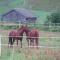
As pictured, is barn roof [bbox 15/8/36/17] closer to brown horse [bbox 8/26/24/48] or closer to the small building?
the small building

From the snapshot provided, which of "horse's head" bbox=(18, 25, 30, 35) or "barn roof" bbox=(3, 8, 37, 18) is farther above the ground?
"barn roof" bbox=(3, 8, 37, 18)

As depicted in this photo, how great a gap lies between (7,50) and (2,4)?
1135mm

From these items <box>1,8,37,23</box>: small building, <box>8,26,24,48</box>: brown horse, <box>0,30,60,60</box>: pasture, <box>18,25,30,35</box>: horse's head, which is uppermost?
<box>1,8,37,23</box>: small building

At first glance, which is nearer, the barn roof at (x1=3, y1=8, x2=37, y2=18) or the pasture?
the pasture

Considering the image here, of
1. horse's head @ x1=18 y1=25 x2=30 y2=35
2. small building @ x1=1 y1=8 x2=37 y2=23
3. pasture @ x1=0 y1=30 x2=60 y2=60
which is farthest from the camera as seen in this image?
horse's head @ x1=18 y1=25 x2=30 y2=35

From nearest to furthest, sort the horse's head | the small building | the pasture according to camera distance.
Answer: the pasture → the small building → the horse's head

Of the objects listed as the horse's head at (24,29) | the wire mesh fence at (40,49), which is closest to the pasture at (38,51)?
the wire mesh fence at (40,49)

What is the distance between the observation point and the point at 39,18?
4422 mm

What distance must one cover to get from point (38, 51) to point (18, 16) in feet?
3.11

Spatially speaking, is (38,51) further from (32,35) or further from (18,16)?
(18,16)

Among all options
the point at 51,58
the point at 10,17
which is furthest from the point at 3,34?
the point at 51,58

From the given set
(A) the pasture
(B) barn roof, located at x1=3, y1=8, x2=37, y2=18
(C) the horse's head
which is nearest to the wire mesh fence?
(A) the pasture

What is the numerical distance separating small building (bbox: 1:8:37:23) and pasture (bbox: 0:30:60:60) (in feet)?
0.83

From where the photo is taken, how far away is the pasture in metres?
3.42
